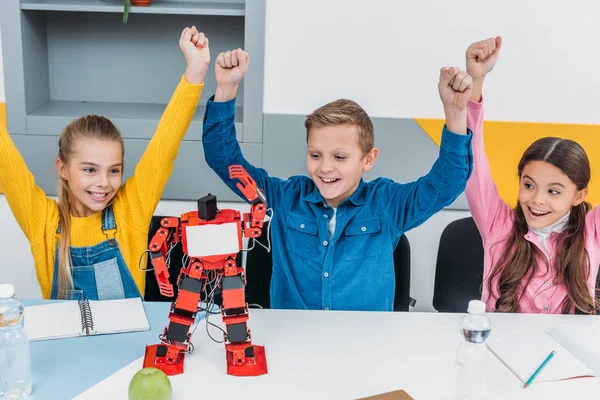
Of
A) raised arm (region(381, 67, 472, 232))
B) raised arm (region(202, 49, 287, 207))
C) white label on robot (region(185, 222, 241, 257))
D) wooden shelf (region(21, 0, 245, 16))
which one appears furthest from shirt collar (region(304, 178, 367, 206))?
wooden shelf (region(21, 0, 245, 16))

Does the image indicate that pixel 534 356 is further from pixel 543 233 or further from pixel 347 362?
pixel 543 233

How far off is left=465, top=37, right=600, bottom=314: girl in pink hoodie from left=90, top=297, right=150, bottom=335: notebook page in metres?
1.05

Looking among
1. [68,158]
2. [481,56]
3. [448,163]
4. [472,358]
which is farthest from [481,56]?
[68,158]

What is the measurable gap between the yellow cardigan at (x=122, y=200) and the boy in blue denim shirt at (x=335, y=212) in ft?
0.42

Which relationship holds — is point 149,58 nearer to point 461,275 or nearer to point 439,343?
point 461,275

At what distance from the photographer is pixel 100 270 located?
5.85ft

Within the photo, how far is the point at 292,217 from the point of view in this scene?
70.9 inches

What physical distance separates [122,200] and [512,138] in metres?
1.66

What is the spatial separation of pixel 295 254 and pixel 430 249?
1.10 m

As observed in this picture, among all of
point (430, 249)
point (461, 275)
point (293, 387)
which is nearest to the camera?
point (293, 387)

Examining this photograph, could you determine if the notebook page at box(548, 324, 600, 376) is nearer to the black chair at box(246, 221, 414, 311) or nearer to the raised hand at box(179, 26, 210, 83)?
the black chair at box(246, 221, 414, 311)

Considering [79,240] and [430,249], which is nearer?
[79,240]

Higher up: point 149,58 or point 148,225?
point 149,58

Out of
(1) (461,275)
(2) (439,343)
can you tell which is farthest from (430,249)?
(2) (439,343)
